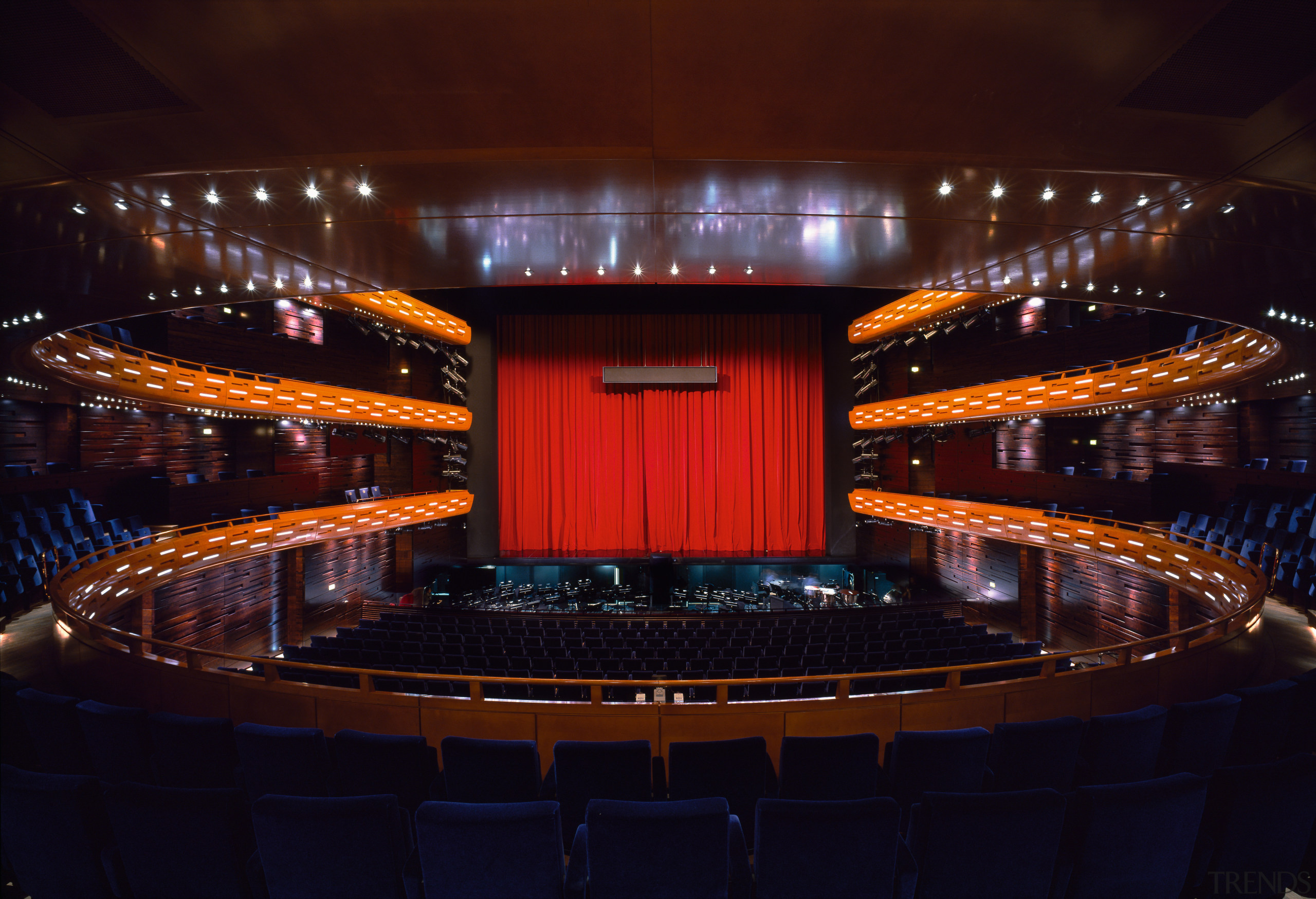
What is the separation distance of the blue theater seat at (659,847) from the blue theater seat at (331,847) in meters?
0.77

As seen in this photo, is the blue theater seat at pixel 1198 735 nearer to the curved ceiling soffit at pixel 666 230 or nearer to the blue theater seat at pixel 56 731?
the curved ceiling soffit at pixel 666 230

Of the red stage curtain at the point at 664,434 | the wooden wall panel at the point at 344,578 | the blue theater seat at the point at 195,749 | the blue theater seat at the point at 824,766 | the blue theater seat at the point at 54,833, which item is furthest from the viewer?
the red stage curtain at the point at 664,434

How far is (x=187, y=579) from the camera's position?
36.4 feet

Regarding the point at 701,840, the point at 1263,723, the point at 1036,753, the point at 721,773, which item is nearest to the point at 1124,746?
the point at 1036,753

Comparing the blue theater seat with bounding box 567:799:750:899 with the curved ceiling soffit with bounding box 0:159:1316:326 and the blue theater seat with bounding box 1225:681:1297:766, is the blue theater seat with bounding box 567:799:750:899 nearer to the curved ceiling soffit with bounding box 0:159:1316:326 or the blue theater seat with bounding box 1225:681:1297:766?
the curved ceiling soffit with bounding box 0:159:1316:326

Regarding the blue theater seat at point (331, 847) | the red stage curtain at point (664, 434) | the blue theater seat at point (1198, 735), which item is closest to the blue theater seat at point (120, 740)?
the blue theater seat at point (331, 847)

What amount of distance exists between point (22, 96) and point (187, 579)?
11882mm

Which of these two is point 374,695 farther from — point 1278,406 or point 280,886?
point 1278,406

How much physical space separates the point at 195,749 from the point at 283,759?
1.92 feet

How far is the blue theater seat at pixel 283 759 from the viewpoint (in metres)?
2.82

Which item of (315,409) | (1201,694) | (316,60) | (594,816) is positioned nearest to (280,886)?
(594,816)

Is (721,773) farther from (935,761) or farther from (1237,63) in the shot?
(1237,63)

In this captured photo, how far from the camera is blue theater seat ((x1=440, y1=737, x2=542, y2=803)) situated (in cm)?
270

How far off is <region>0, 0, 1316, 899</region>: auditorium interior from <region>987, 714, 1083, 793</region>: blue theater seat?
0.03 m
